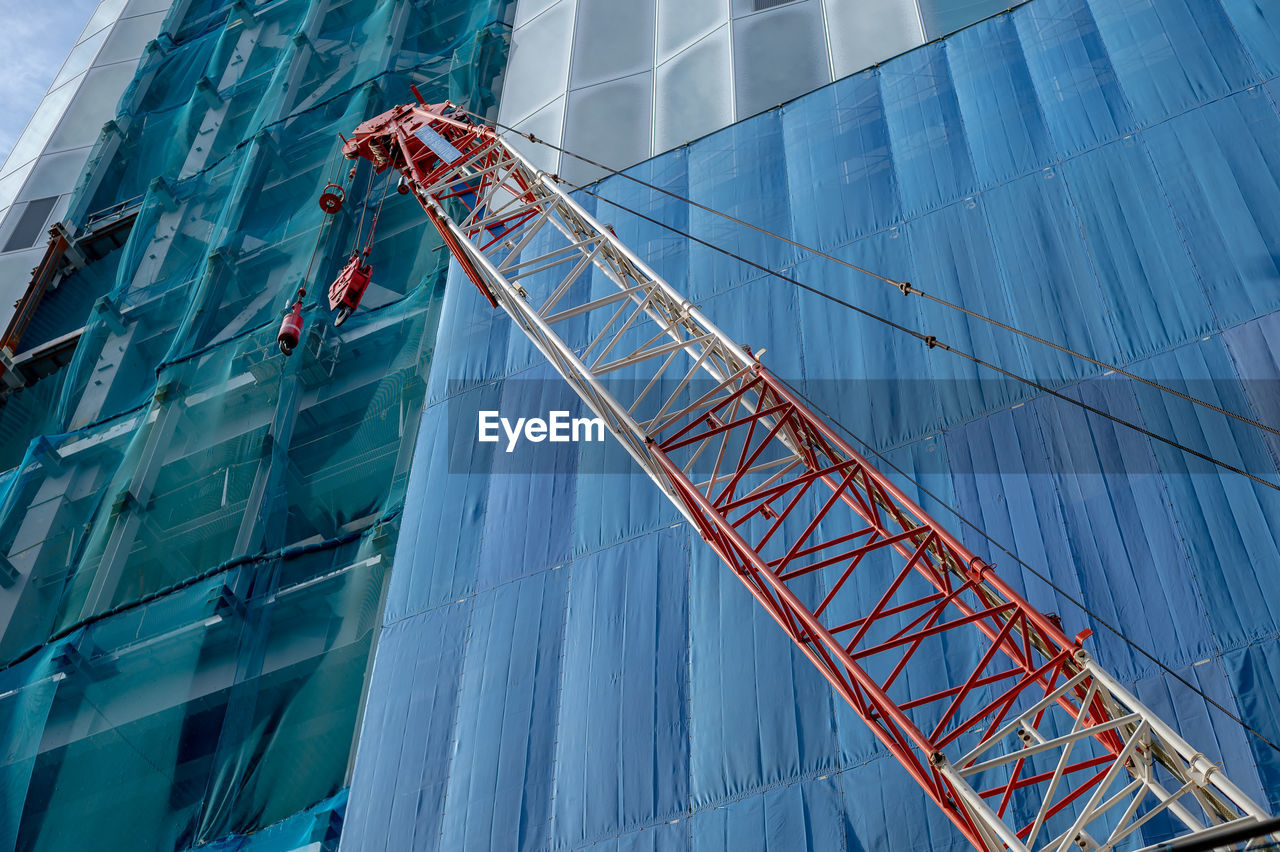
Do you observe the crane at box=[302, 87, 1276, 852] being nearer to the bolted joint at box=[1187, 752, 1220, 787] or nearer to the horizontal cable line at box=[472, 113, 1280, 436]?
the bolted joint at box=[1187, 752, 1220, 787]

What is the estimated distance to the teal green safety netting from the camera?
55.0 ft

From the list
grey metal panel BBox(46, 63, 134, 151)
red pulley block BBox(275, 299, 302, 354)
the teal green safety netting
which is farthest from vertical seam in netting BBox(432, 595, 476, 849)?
grey metal panel BBox(46, 63, 134, 151)

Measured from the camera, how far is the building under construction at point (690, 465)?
1203 cm

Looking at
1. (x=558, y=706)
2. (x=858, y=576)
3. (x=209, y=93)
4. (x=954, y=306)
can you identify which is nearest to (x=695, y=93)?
(x=954, y=306)

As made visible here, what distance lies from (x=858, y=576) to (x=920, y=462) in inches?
71.5

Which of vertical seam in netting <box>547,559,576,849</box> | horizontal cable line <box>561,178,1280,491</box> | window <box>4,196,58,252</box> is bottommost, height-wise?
vertical seam in netting <box>547,559,576,849</box>

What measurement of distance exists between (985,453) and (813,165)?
22.0ft

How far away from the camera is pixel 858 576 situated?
1352 centimetres

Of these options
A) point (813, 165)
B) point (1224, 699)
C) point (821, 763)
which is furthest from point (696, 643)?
point (813, 165)

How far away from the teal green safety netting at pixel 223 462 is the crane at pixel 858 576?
352 centimetres

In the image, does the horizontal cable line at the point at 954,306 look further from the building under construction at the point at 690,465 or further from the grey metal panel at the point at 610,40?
the grey metal panel at the point at 610,40

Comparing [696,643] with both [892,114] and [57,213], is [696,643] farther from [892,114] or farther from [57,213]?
[57,213]

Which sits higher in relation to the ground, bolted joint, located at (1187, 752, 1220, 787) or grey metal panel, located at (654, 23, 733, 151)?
grey metal panel, located at (654, 23, 733, 151)

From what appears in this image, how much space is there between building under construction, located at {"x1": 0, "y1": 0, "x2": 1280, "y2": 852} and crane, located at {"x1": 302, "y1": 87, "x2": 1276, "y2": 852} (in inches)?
5.3
